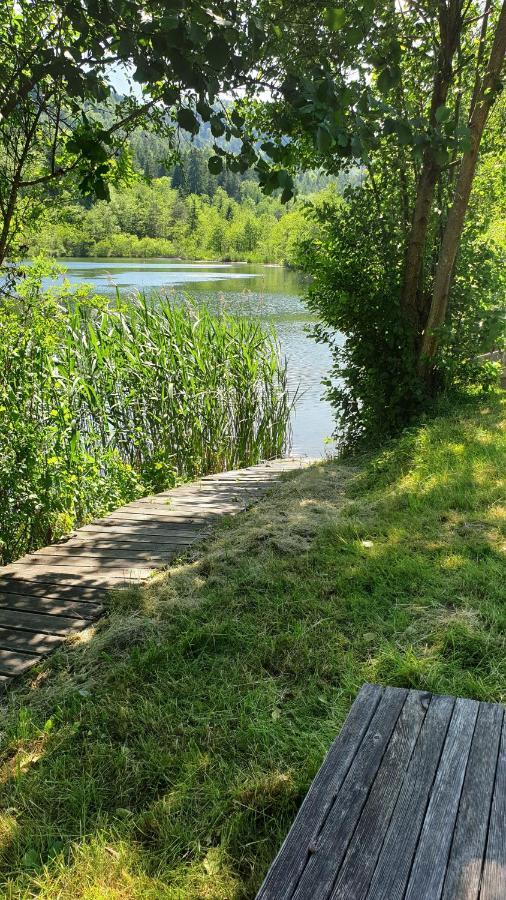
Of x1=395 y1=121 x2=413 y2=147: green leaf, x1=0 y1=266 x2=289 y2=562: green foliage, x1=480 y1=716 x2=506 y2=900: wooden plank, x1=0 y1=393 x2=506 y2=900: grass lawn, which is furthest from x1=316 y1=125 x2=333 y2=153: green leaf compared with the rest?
x1=0 y1=266 x2=289 y2=562: green foliage

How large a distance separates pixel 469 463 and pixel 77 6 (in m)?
3.87

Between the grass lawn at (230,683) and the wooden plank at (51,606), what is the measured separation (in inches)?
4.9

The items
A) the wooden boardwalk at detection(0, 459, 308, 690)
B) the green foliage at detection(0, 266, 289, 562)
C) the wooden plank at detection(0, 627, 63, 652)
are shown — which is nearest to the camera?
the wooden plank at detection(0, 627, 63, 652)

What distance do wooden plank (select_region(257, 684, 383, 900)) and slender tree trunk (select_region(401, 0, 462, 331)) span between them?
5.08 metres

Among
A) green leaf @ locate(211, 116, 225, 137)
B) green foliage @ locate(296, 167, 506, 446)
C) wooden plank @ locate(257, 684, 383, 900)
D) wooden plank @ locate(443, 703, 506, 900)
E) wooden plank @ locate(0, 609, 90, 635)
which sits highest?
green leaf @ locate(211, 116, 225, 137)

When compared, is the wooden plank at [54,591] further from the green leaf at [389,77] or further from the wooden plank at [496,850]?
the green leaf at [389,77]

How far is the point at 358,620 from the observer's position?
3.03 metres

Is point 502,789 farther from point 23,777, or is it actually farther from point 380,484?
point 380,484

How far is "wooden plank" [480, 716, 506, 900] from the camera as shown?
1158 mm

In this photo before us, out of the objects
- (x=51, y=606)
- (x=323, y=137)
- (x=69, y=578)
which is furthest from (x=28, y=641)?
(x=323, y=137)

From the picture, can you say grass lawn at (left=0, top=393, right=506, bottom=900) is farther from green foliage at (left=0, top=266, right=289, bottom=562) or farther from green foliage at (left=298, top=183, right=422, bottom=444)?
green foliage at (left=298, top=183, right=422, bottom=444)

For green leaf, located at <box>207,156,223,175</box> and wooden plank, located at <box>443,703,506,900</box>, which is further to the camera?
green leaf, located at <box>207,156,223,175</box>

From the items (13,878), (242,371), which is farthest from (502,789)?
(242,371)

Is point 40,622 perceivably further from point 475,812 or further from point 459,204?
point 459,204
